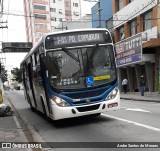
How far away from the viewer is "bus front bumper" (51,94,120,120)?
1045 centimetres

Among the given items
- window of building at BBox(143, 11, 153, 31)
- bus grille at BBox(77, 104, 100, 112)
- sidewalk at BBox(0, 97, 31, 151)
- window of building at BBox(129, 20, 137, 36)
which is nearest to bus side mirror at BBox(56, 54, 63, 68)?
bus grille at BBox(77, 104, 100, 112)

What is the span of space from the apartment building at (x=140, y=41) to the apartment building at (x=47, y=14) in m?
56.2

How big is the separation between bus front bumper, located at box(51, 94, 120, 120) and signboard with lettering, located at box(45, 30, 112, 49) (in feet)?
6.59

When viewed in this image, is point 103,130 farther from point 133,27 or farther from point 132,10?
point 133,27

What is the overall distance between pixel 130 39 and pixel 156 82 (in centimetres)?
511

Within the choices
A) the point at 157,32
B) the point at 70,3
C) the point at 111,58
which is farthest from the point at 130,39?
the point at 70,3

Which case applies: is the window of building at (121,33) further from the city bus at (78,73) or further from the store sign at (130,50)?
the city bus at (78,73)

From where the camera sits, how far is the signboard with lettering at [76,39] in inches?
423

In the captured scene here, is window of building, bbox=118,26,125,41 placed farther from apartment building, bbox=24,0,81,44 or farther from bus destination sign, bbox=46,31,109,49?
apartment building, bbox=24,0,81,44

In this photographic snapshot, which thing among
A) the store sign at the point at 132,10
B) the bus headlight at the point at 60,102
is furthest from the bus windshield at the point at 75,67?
the store sign at the point at 132,10

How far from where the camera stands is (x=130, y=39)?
98.0 feet

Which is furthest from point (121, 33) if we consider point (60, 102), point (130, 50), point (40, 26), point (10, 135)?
point (40, 26)

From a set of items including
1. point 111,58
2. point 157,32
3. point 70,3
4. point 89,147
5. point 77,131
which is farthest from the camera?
point 70,3

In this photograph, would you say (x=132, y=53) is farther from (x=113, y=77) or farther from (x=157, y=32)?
(x=113, y=77)
